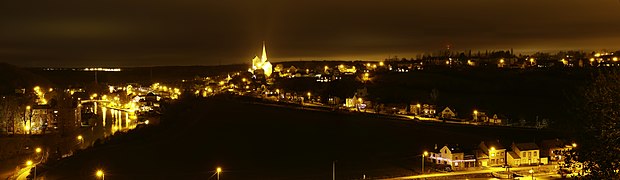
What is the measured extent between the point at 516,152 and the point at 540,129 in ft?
23.3

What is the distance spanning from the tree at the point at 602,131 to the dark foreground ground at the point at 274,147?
8083 millimetres

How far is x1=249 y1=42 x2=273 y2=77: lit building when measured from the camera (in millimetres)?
64500

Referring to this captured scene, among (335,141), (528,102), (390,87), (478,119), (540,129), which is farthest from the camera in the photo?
(390,87)

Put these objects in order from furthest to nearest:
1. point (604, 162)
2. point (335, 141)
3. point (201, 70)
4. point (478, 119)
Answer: point (201, 70)
point (478, 119)
point (335, 141)
point (604, 162)

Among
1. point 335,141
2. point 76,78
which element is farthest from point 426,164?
point 76,78

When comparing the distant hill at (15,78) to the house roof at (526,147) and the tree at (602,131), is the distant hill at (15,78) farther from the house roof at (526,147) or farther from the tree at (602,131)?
the tree at (602,131)

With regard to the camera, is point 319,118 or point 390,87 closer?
point 319,118

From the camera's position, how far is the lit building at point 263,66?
64.5m

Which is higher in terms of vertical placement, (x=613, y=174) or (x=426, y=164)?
(x=613, y=174)

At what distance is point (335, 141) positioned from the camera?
65.5 ft

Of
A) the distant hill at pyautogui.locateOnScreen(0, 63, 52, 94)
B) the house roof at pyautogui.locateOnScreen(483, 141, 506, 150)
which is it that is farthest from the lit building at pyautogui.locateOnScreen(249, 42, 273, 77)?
the house roof at pyautogui.locateOnScreen(483, 141, 506, 150)

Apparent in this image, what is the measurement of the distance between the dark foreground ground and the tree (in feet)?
26.5

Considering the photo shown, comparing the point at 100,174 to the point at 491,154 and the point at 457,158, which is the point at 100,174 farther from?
the point at 491,154

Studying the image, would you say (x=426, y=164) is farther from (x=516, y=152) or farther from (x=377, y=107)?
(x=377, y=107)
